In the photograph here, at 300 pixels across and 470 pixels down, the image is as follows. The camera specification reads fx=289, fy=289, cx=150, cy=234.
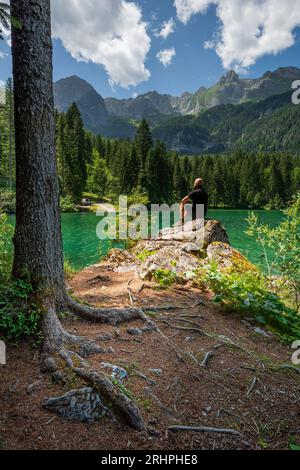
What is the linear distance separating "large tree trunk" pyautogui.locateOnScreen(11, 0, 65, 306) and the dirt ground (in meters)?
1.02

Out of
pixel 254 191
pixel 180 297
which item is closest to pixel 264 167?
pixel 254 191

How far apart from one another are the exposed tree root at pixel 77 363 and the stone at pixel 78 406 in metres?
0.10

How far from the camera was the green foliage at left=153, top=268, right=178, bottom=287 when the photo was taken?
22.9 feet

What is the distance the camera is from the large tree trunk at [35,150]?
3.84 meters

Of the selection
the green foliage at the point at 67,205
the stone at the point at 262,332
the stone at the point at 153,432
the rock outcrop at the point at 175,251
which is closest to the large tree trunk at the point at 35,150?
the stone at the point at 153,432

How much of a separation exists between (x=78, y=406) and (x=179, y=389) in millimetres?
1211

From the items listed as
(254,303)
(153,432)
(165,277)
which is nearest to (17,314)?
(153,432)

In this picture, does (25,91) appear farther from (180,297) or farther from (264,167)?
(264,167)

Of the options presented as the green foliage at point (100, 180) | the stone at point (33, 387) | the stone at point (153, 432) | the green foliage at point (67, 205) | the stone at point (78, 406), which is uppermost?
the green foliage at point (100, 180)

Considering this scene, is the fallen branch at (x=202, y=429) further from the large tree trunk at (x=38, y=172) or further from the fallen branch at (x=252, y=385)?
the large tree trunk at (x=38, y=172)

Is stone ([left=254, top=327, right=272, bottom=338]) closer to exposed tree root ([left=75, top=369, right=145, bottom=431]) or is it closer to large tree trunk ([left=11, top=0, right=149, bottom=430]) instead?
large tree trunk ([left=11, top=0, right=149, bottom=430])

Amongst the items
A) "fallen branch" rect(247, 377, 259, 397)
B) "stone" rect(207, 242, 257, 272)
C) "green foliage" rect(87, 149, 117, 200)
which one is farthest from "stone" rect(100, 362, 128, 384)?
"green foliage" rect(87, 149, 117, 200)

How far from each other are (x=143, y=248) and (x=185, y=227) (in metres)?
1.93

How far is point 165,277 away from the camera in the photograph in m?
7.11
